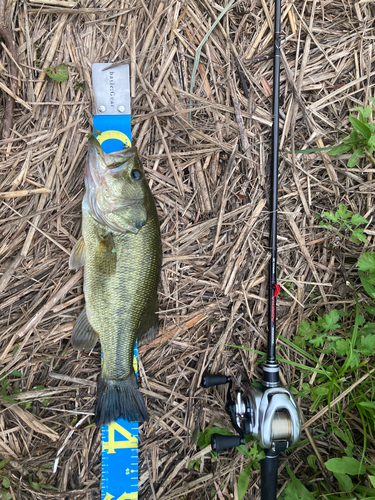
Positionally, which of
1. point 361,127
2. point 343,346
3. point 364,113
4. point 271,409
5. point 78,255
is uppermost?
point 364,113

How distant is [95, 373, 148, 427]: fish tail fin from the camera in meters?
2.38

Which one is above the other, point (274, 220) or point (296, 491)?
point (274, 220)

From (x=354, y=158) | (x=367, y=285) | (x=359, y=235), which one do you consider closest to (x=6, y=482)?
(x=367, y=285)

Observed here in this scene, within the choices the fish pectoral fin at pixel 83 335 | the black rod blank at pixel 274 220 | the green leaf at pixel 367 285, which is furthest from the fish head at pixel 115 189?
the green leaf at pixel 367 285

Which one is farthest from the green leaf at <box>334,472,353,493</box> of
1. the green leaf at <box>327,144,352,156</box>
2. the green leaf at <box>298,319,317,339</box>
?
the green leaf at <box>327,144,352,156</box>

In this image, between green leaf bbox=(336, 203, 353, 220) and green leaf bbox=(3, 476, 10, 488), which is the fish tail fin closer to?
green leaf bbox=(3, 476, 10, 488)

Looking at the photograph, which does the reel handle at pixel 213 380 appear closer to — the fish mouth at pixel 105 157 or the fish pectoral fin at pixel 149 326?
the fish pectoral fin at pixel 149 326

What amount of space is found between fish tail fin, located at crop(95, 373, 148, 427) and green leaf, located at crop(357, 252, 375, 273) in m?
1.97

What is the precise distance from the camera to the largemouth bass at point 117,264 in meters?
2.22

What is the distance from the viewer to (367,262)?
2.48m

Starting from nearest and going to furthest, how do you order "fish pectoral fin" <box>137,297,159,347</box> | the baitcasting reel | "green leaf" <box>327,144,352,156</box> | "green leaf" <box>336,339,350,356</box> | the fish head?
the fish head < the baitcasting reel < "fish pectoral fin" <box>137,297,159,347</box> < "green leaf" <box>336,339,350,356</box> < "green leaf" <box>327,144,352,156</box>

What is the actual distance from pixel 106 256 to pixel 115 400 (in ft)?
3.59

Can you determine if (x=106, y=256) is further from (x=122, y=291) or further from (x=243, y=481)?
(x=243, y=481)

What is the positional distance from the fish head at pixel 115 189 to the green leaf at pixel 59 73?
2.18 ft
